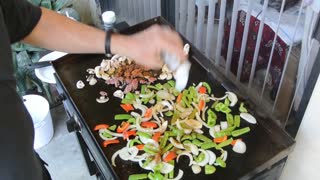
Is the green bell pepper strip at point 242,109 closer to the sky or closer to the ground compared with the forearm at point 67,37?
closer to the ground

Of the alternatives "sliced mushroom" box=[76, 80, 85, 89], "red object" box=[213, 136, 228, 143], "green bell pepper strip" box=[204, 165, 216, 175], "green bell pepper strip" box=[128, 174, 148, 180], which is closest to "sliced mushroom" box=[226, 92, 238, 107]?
"red object" box=[213, 136, 228, 143]

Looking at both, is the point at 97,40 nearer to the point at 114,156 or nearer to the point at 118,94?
the point at 118,94

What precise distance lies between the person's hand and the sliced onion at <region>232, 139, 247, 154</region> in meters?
0.26

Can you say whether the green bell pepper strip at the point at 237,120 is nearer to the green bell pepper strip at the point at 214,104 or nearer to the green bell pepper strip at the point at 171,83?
the green bell pepper strip at the point at 214,104

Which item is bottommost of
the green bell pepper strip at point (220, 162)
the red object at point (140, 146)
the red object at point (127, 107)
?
the green bell pepper strip at point (220, 162)

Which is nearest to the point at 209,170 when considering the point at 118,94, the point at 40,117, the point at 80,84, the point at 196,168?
the point at 196,168

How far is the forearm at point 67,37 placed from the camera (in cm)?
87

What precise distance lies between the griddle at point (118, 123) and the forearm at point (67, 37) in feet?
0.58

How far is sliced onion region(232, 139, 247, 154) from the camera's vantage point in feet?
2.89

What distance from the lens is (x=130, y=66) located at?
115 cm

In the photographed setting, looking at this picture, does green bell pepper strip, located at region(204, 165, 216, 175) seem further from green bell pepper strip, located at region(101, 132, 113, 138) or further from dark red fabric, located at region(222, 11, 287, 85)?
dark red fabric, located at region(222, 11, 287, 85)

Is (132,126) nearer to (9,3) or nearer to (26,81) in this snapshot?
(9,3)

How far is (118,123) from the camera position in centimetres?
98

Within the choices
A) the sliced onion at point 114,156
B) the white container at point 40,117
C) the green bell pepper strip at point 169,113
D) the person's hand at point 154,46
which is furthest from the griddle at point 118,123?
the white container at point 40,117
